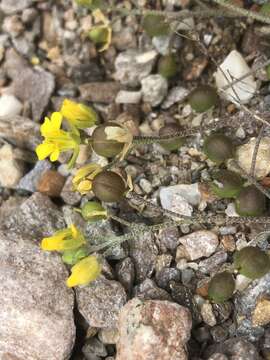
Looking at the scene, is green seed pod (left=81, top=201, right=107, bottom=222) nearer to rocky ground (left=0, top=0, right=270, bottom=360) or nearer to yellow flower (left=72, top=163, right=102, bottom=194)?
yellow flower (left=72, top=163, right=102, bottom=194)

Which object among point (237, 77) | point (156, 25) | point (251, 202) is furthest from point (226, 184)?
point (156, 25)

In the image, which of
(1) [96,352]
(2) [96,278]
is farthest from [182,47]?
(1) [96,352]

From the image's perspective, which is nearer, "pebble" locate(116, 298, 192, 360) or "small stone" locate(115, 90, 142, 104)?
"pebble" locate(116, 298, 192, 360)

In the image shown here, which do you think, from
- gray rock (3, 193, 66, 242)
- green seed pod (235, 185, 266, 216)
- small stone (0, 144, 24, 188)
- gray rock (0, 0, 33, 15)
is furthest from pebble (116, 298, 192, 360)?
gray rock (0, 0, 33, 15)

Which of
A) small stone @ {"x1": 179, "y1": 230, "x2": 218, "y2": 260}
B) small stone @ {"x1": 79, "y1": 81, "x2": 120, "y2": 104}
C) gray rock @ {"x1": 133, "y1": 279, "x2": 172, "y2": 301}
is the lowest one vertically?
gray rock @ {"x1": 133, "y1": 279, "x2": 172, "y2": 301}

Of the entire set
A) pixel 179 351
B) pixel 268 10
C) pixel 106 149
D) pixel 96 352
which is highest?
pixel 268 10

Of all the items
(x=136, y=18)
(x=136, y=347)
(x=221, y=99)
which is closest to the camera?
(x=136, y=347)

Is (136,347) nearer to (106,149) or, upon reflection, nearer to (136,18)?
(106,149)

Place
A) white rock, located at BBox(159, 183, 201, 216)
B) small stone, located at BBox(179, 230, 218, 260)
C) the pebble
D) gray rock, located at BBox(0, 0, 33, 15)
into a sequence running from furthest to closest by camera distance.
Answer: gray rock, located at BBox(0, 0, 33, 15), white rock, located at BBox(159, 183, 201, 216), small stone, located at BBox(179, 230, 218, 260), the pebble
